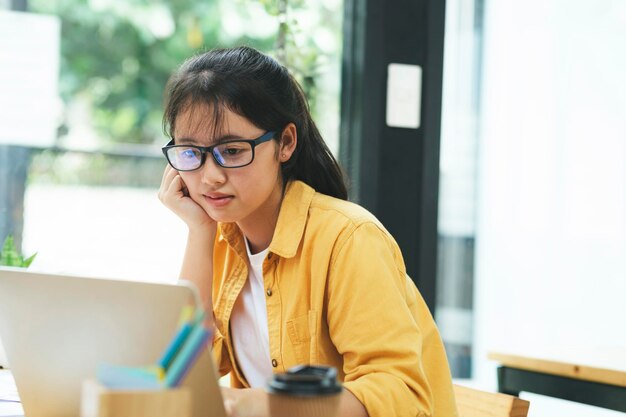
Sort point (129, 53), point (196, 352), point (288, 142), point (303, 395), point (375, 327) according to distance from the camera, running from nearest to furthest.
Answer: point (196, 352) → point (303, 395) → point (375, 327) → point (288, 142) → point (129, 53)

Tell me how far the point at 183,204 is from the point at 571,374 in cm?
95

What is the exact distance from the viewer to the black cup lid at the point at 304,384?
2.78 feet

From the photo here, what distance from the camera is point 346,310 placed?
1.31 metres

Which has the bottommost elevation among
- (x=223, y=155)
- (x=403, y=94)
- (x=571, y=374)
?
(x=571, y=374)

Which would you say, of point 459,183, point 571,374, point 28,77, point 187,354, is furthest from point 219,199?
point 459,183

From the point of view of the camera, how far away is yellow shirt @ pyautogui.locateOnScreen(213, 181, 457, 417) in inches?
47.9

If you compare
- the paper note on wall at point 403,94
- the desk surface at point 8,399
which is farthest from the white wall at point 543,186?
the desk surface at point 8,399

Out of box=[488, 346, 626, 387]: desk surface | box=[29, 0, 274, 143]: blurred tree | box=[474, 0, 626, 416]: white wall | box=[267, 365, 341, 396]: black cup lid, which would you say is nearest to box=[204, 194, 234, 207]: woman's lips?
box=[267, 365, 341, 396]: black cup lid

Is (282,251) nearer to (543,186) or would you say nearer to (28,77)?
(28,77)

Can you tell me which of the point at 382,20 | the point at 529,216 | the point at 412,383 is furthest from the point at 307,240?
the point at 529,216

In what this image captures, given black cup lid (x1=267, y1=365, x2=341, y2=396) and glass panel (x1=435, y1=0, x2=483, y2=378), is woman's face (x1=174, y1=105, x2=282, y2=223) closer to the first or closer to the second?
black cup lid (x1=267, y1=365, x2=341, y2=396)

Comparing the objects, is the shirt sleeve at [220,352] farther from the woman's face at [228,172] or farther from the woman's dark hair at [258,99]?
the woman's dark hair at [258,99]

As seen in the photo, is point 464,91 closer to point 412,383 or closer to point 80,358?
point 412,383

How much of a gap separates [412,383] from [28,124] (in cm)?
178
